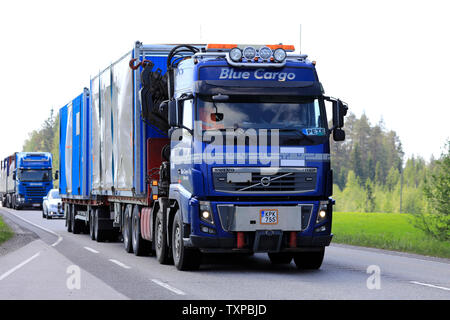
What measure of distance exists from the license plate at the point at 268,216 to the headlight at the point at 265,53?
263 centimetres

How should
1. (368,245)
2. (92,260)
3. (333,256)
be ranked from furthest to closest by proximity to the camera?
(368,245) < (333,256) < (92,260)

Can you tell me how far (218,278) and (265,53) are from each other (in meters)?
3.89

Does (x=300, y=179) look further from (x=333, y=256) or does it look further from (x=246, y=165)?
(x=333, y=256)

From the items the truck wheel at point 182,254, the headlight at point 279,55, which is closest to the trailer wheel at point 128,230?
the truck wheel at point 182,254

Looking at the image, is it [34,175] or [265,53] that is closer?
[265,53]

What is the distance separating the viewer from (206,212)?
1295 cm

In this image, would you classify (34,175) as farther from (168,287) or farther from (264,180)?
(168,287)

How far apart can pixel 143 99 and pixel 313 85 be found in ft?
11.7

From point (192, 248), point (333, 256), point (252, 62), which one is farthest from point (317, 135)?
point (333, 256)

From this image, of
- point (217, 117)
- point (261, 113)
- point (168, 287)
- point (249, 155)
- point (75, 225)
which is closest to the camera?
point (168, 287)

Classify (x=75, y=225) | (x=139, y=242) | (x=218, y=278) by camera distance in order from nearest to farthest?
(x=218, y=278) < (x=139, y=242) < (x=75, y=225)

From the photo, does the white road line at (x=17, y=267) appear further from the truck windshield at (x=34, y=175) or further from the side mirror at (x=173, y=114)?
the truck windshield at (x=34, y=175)

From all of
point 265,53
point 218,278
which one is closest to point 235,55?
point 265,53

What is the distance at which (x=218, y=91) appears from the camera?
1312 centimetres
